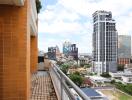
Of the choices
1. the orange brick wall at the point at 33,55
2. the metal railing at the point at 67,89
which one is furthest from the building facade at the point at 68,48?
the metal railing at the point at 67,89

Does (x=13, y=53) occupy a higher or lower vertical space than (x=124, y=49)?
higher

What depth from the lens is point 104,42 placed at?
85.0 m

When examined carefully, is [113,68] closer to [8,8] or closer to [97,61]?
[97,61]

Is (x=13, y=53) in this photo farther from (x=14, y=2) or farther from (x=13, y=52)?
(x=14, y=2)

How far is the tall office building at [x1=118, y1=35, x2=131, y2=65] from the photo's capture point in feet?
324

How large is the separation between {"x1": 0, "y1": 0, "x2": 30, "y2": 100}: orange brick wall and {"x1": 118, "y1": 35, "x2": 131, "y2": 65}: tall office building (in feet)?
311

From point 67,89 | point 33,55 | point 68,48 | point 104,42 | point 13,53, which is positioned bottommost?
point 67,89

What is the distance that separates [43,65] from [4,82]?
9.36m

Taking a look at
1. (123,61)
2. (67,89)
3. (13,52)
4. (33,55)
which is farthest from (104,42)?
(67,89)

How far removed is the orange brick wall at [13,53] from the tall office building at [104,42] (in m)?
77.8

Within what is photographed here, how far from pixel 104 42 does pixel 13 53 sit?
268 feet

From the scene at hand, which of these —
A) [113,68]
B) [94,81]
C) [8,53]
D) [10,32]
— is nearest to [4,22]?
[10,32]

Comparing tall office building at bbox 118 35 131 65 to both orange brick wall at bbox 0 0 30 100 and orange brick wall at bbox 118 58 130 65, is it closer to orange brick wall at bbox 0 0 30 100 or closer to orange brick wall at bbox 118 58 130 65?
orange brick wall at bbox 118 58 130 65

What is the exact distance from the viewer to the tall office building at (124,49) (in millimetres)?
98750
